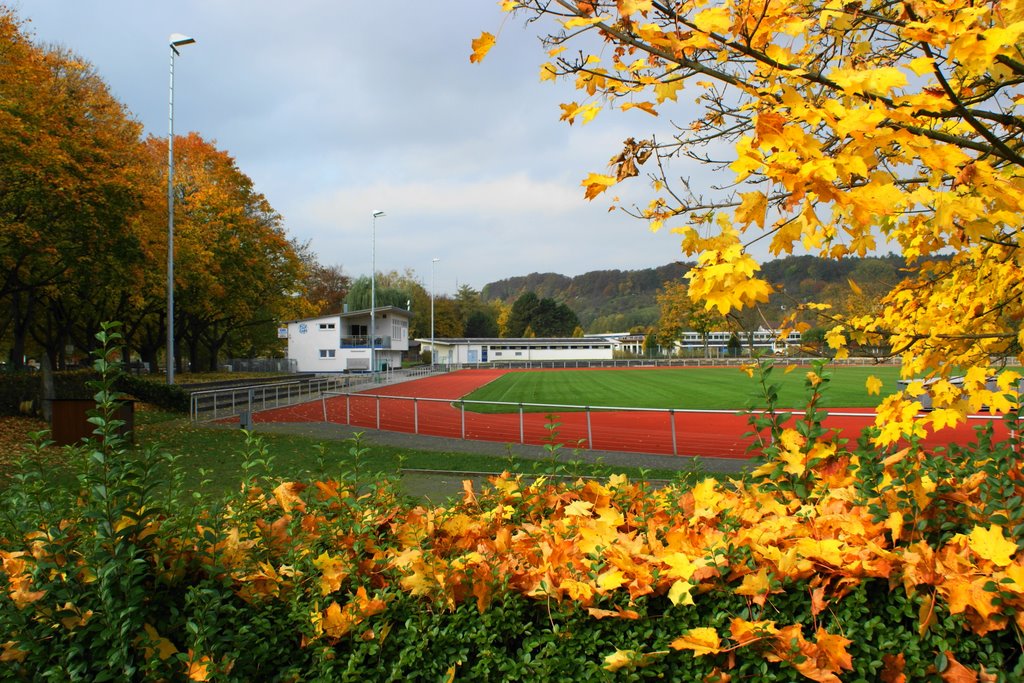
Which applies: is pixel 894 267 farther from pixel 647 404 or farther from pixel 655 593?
pixel 647 404

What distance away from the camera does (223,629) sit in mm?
2053

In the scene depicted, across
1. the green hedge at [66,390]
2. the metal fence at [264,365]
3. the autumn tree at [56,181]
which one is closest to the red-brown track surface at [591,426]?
the green hedge at [66,390]

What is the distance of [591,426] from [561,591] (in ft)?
48.6

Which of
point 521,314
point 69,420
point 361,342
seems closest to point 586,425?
point 69,420

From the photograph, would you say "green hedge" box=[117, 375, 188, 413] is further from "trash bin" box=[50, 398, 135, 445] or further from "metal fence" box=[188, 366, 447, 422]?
"trash bin" box=[50, 398, 135, 445]

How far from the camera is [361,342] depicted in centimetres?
5469

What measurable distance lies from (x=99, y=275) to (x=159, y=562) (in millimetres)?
19131

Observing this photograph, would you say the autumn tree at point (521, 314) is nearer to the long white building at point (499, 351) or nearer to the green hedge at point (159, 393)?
the long white building at point (499, 351)

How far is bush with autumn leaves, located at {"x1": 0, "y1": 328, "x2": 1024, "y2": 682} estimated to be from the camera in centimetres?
175

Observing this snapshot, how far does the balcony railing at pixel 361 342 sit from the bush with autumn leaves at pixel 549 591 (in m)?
52.8

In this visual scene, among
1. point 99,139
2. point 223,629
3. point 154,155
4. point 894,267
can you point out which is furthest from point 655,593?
point 154,155

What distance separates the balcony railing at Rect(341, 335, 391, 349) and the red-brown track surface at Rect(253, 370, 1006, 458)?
3080cm

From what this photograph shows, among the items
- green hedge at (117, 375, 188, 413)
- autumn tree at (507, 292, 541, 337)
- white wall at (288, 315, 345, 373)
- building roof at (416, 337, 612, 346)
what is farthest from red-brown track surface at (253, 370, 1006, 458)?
autumn tree at (507, 292, 541, 337)

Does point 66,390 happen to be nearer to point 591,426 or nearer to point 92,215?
point 92,215
